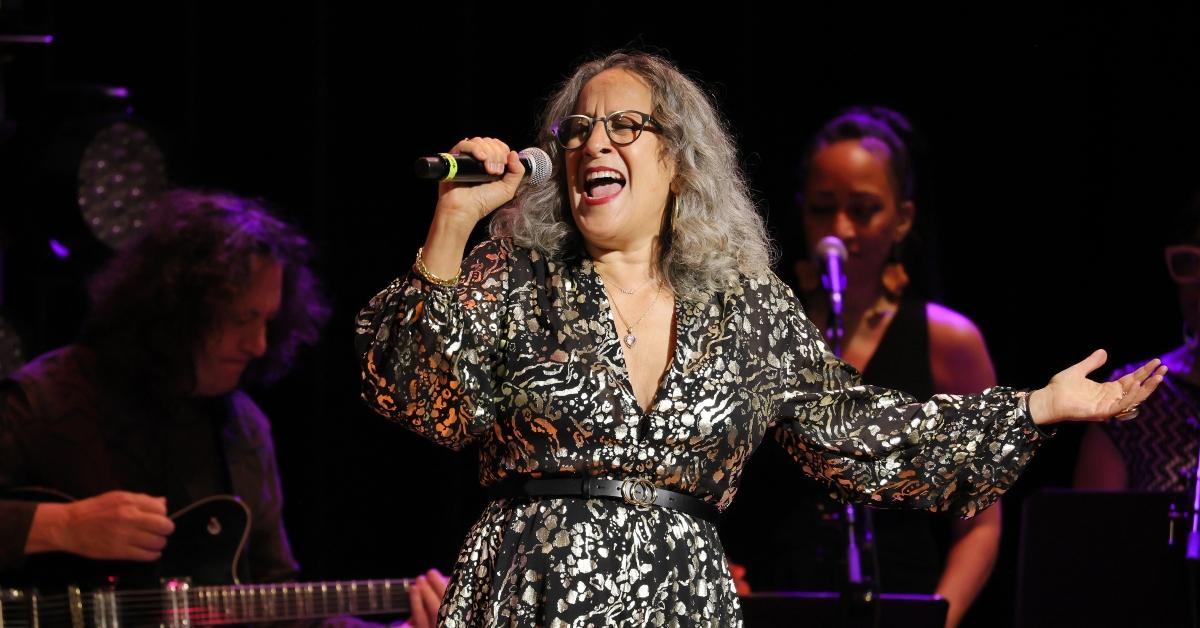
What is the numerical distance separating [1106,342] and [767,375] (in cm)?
235

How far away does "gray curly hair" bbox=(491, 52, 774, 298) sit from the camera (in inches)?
97.5

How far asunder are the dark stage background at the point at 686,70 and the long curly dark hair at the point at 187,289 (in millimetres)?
256

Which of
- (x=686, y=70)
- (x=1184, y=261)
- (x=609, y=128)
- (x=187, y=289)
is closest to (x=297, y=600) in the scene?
(x=187, y=289)

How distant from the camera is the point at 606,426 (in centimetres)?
222

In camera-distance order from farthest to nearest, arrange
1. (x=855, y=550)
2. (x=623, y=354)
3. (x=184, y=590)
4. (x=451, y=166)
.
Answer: (x=184, y=590)
(x=855, y=550)
(x=623, y=354)
(x=451, y=166)

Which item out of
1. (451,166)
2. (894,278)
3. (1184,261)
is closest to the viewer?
(451,166)

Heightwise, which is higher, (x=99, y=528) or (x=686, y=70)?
(x=686, y=70)

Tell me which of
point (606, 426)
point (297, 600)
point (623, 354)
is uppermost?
point (623, 354)

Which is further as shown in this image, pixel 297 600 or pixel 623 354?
pixel 297 600

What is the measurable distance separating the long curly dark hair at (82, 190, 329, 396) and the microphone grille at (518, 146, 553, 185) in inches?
67.7

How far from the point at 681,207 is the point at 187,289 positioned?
72.9 inches

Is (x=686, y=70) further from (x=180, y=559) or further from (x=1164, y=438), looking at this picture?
(x=180, y=559)

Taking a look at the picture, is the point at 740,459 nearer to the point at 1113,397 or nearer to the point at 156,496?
the point at 1113,397

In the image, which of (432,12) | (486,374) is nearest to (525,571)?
(486,374)
